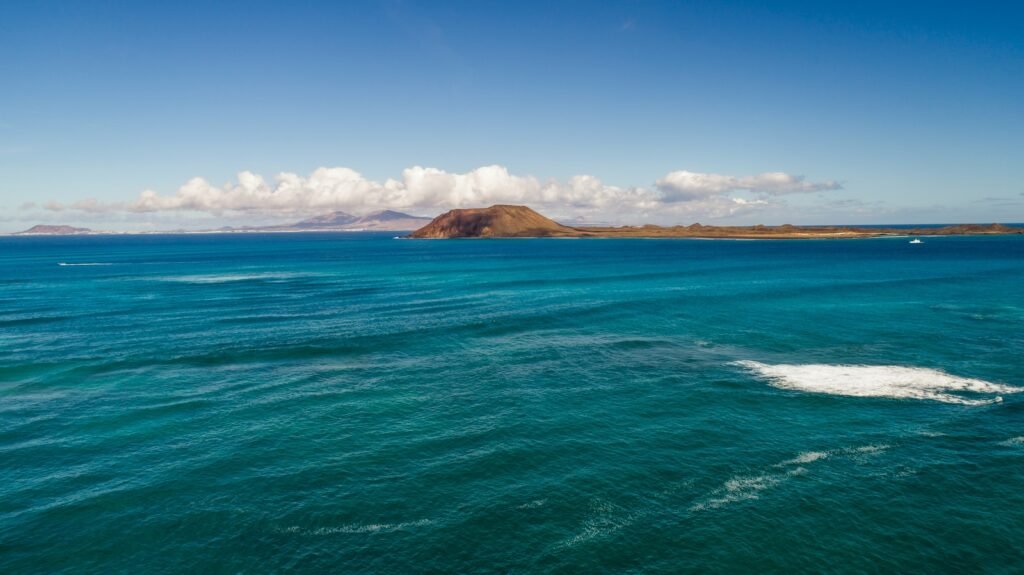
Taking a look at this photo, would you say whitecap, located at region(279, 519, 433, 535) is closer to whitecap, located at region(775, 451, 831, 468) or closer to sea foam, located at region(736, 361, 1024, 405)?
whitecap, located at region(775, 451, 831, 468)

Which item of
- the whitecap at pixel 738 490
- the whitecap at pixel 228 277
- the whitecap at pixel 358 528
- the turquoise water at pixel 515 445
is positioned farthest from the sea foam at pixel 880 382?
the whitecap at pixel 228 277

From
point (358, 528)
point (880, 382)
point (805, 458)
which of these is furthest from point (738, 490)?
point (880, 382)

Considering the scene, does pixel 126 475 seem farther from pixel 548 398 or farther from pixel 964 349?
pixel 964 349

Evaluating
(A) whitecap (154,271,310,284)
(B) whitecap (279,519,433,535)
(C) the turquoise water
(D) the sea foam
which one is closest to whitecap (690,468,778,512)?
(C) the turquoise water

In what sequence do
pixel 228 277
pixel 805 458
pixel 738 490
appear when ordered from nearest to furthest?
1. pixel 738 490
2. pixel 805 458
3. pixel 228 277

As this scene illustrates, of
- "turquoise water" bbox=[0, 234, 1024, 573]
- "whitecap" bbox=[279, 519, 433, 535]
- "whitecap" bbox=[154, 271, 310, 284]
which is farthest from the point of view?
"whitecap" bbox=[154, 271, 310, 284]

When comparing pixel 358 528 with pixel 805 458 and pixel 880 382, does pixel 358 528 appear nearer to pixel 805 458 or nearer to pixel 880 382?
pixel 805 458

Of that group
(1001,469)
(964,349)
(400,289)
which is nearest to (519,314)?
(400,289)
